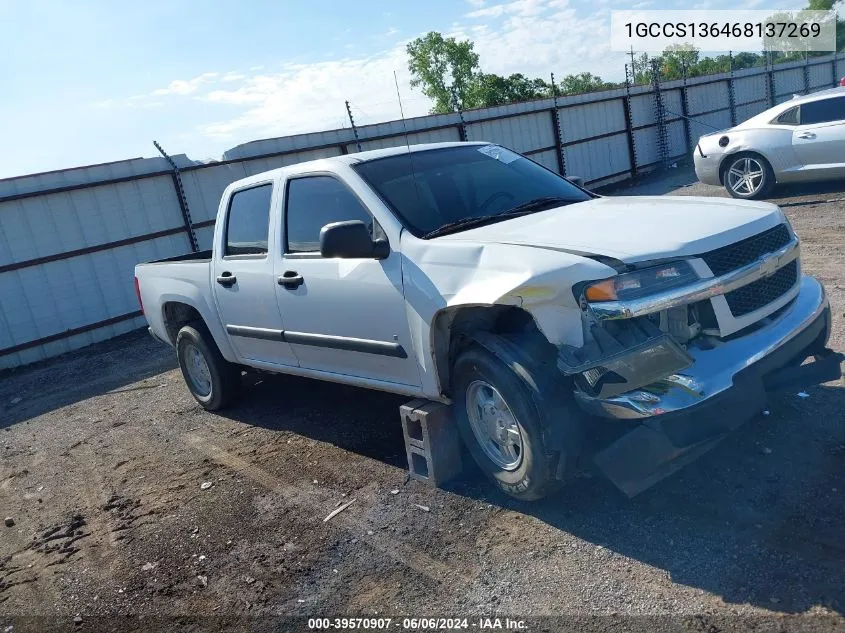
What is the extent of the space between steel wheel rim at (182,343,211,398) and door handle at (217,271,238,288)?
3.44 feet

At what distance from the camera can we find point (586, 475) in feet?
13.3

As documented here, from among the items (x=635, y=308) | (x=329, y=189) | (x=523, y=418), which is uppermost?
(x=329, y=189)

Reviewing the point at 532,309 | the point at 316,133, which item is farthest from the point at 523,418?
the point at 316,133

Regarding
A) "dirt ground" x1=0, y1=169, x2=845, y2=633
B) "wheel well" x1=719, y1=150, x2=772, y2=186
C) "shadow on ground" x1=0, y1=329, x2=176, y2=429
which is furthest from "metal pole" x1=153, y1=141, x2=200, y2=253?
"wheel well" x1=719, y1=150, x2=772, y2=186

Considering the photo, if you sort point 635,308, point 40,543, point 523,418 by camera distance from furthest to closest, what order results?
1. point 40,543
2. point 523,418
3. point 635,308

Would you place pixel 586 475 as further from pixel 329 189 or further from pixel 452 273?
pixel 329 189

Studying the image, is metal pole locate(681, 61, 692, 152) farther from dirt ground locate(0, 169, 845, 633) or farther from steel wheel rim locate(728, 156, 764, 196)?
dirt ground locate(0, 169, 845, 633)

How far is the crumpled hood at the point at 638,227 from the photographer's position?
11.2ft

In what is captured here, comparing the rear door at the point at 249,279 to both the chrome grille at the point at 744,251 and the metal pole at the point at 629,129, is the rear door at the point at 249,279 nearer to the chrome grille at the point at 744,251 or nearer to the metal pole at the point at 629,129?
the chrome grille at the point at 744,251

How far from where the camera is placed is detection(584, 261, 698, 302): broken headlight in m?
3.27

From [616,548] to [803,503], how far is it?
0.88 meters

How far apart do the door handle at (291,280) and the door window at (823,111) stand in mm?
9438

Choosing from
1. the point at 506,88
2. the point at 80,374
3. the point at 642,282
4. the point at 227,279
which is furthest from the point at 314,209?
the point at 506,88

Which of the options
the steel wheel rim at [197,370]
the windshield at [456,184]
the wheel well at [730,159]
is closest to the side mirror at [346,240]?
the windshield at [456,184]
